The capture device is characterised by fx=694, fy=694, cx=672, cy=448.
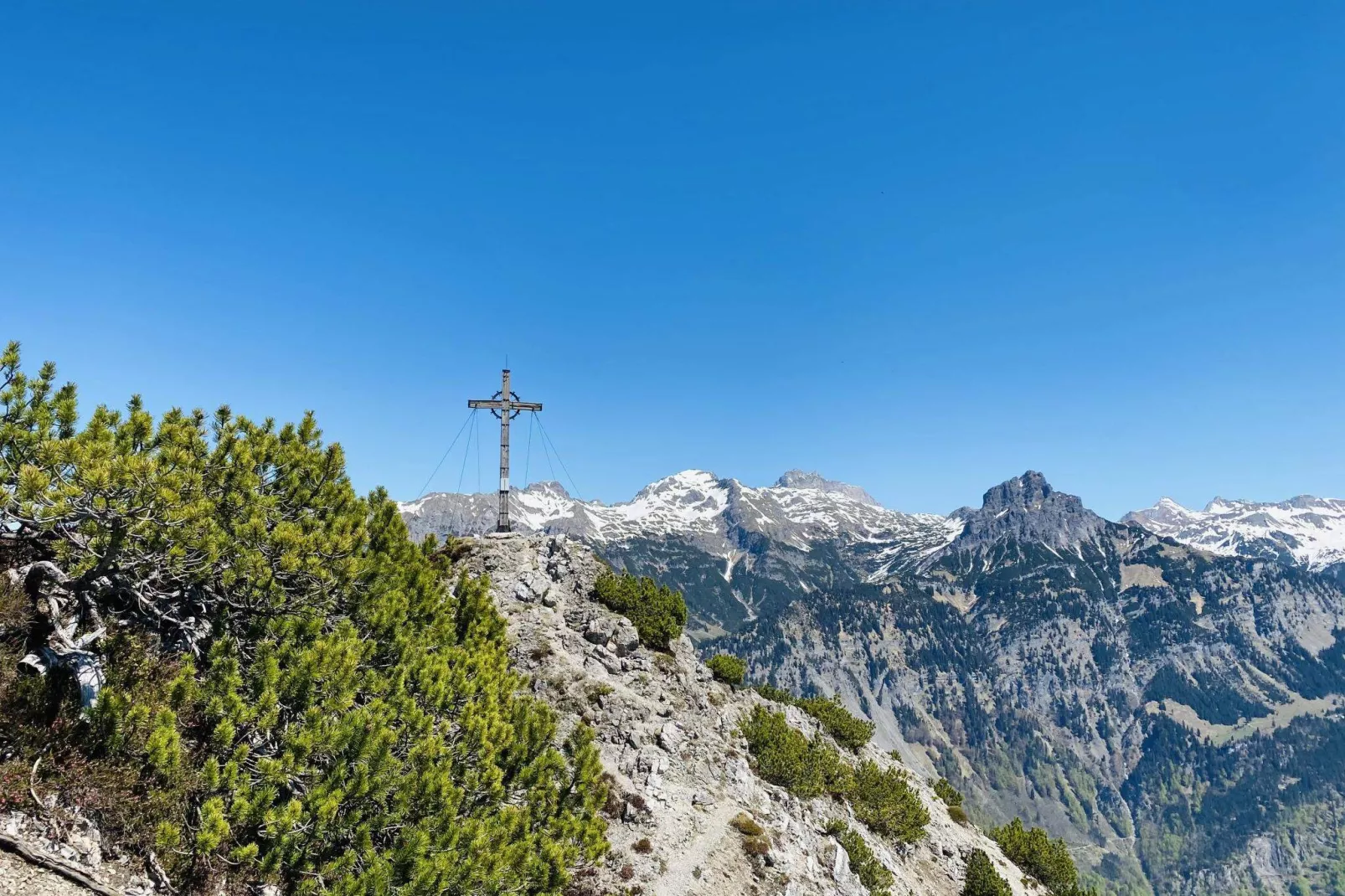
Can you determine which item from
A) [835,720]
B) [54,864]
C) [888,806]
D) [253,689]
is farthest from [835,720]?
[54,864]

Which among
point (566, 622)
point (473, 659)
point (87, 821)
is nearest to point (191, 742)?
point (87, 821)

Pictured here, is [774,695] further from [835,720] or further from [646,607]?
[646,607]

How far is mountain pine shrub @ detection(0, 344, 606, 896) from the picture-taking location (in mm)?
17109

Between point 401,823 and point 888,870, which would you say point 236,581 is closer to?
point 401,823

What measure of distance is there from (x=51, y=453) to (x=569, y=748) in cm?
2570

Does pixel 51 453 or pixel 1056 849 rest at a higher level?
pixel 51 453

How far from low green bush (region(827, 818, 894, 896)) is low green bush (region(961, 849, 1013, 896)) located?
11.2 m

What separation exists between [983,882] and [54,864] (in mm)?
54716

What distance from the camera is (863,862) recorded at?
Answer: 141 feet

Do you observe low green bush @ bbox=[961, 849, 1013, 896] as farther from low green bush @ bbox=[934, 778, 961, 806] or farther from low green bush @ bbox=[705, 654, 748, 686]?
low green bush @ bbox=[705, 654, 748, 686]

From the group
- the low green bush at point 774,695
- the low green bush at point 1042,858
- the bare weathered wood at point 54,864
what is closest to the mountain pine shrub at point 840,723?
the low green bush at point 774,695

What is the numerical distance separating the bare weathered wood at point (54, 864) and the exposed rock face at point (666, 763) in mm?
18932

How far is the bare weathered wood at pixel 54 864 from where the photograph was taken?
15.5m

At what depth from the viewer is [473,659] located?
1178 inches
